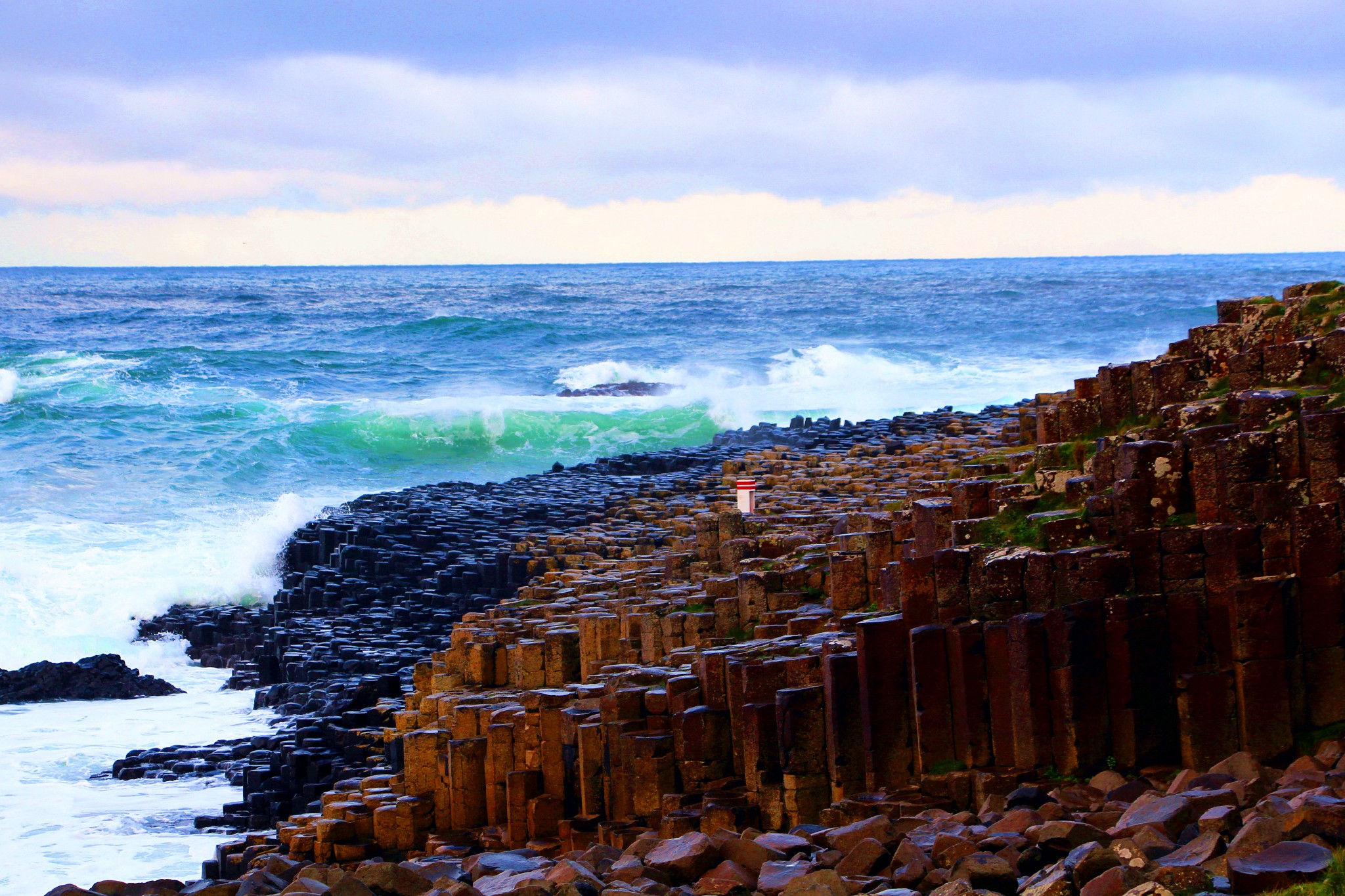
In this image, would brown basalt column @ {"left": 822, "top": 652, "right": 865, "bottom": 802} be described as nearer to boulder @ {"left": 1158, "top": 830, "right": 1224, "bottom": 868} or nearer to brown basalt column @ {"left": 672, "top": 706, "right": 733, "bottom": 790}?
brown basalt column @ {"left": 672, "top": 706, "right": 733, "bottom": 790}

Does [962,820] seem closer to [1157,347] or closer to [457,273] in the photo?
[1157,347]

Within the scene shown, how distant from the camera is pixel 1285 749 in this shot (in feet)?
21.3

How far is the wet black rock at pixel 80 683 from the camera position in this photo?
51.5 ft

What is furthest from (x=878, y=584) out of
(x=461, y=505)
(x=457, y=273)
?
(x=457, y=273)

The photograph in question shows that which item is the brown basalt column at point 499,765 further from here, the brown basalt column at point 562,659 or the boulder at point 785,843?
the boulder at point 785,843

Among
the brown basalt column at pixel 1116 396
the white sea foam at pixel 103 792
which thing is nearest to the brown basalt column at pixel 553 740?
the white sea foam at pixel 103 792

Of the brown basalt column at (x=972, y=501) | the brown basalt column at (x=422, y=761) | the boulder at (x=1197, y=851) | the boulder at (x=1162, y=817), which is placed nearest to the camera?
the boulder at (x=1197, y=851)

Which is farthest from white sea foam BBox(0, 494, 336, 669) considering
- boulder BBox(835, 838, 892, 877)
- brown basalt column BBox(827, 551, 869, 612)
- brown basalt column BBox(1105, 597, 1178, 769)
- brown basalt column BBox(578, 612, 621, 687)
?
boulder BBox(835, 838, 892, 877)

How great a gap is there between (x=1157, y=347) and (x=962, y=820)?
48122 millimetres

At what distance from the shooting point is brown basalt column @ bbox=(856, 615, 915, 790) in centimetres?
719

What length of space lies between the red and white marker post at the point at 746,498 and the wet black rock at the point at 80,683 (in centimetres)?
710

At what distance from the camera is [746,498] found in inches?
544

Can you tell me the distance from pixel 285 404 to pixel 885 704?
38074mm

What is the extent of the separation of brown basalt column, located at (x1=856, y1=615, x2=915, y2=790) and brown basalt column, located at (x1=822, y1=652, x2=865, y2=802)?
0.19 ft
